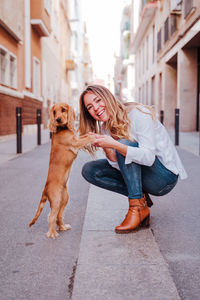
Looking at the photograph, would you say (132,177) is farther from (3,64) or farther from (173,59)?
(173,59)

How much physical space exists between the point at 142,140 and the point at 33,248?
1.14 meters

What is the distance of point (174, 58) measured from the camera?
18.6m

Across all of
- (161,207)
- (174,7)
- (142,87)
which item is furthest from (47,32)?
(161,207)

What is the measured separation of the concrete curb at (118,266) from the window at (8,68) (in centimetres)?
1127

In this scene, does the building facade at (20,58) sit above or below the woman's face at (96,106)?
A: above

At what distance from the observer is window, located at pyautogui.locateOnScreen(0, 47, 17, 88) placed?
1362cm

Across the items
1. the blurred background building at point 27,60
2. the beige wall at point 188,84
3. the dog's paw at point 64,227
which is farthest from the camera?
the beige wall at point 188,84

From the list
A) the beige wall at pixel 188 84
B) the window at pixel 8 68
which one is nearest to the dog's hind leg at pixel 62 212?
the window at pixel 8 68

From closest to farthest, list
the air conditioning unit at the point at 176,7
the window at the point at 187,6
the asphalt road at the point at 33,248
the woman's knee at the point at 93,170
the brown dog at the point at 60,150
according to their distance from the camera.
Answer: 1. the asphalt road at the point at 33,248
2. the brown dog at the point at 60,150
3. the woman's knee at the point at 93,170
4. the window at the point at 187,6
5. the air conditioning unit at the point at 176,7

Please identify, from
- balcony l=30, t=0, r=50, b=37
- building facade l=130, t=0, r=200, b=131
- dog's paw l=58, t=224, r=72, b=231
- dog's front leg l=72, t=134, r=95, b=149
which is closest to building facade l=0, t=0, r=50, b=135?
balcony l=30, t=0, r=50, b=37

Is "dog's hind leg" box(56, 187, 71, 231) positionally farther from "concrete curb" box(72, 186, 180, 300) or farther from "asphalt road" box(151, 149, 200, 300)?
"asphalt road" box(151, 149, 200, 300)

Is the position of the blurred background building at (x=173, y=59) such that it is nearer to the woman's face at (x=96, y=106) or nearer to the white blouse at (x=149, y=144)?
the white blouse at (x=149, y=144)

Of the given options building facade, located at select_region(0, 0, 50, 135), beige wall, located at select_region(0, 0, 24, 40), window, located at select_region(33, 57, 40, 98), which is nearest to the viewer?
beige wall, located at select_region(0, 0, 24, 40)

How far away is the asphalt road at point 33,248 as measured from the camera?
207cm
